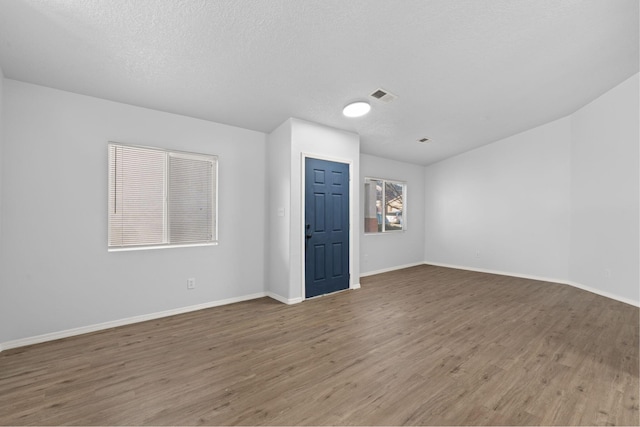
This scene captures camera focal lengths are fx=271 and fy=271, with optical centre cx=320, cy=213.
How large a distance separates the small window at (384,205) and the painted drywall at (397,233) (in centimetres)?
11

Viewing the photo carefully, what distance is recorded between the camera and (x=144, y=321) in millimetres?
3250

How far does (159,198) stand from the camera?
11.4ft

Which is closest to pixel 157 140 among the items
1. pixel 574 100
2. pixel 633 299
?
pixel 574 100

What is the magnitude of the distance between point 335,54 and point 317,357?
289cm

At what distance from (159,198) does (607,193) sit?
21.8ft

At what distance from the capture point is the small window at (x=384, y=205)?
19.6 ft

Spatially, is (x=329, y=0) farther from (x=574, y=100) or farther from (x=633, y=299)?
(x=633, y=299)

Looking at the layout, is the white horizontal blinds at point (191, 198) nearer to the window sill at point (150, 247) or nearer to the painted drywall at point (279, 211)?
the window sill at point (150, 247)

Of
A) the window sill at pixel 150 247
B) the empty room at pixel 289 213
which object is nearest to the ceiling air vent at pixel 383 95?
the empty room at pixel 289 213

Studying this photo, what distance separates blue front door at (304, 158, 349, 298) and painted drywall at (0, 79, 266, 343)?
1435 millimetres

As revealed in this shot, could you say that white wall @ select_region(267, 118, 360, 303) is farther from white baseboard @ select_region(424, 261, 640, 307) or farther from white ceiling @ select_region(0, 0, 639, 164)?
white baseboard @ select_region(424, 261, 640, 307)

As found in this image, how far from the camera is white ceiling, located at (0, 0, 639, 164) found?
2.14m

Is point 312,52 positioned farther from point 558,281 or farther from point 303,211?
point 558,281

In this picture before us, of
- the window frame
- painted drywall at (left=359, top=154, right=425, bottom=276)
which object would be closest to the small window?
the window frame
